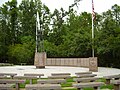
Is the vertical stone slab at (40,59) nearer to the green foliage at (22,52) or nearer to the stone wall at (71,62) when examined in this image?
the stone wall at (71,62)

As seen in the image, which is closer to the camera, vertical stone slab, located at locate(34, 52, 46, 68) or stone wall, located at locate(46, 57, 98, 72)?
vertical stone slab, located at locate(34, 52, 46, 68)

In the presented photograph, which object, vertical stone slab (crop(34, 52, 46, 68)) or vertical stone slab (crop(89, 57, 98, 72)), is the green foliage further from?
vertical stone slab (crop(89, 57, 98, 72))

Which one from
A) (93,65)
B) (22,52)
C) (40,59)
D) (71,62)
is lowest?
(93,65)

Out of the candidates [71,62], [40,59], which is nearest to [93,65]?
[40,59]

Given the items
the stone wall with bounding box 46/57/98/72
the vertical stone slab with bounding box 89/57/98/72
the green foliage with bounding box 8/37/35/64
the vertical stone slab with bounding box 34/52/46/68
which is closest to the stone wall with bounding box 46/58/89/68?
the stone wall with bounding box 46/57/98/72

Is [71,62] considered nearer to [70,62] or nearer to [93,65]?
[70,62]

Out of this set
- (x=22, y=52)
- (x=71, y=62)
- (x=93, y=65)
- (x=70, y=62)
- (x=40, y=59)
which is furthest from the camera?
(x=22, y=52)

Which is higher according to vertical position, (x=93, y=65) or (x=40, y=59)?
(x=40, y=59)

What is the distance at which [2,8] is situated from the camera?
2613 inches

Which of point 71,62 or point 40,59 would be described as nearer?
point 40,59

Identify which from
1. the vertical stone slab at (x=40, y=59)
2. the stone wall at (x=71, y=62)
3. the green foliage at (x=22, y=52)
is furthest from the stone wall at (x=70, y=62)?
the green foliage at (x=22, y=52)

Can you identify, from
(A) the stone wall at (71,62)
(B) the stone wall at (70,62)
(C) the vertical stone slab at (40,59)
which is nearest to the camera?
(C) the vertical stone slab at (40,59)

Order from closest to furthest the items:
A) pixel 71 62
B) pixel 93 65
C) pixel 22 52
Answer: pixel 93 65, pixel 71 62, pixel 22 52

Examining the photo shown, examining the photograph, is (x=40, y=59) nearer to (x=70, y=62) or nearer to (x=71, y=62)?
(x=71, y=62)
